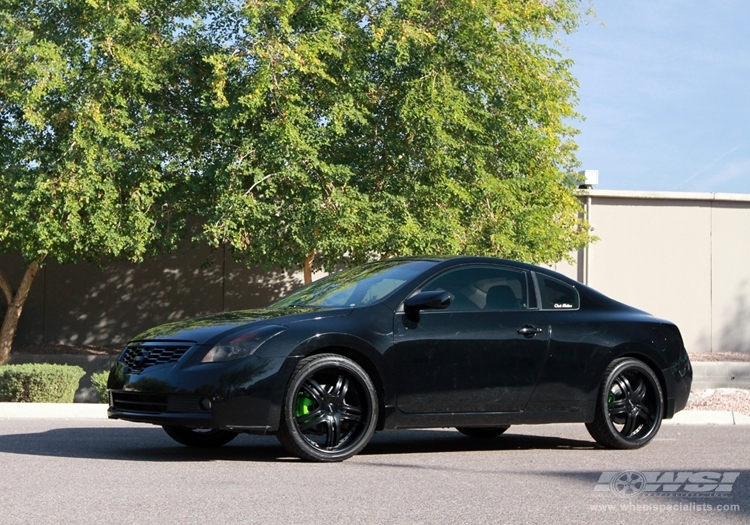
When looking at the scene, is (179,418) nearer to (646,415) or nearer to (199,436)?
(199,436)

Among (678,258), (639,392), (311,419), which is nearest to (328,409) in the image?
(311,419)

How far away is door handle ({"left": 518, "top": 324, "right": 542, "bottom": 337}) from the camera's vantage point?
8.94 meters

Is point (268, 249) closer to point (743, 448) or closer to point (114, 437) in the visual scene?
point (114, 437)

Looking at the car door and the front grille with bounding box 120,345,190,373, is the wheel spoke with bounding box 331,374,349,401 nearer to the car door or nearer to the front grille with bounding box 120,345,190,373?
the car door

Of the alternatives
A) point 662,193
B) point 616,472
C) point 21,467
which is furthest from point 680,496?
point 662,193

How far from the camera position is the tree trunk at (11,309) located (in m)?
21.3

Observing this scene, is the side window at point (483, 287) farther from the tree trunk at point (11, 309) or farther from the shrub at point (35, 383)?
the tree trunk at point (11, 309)

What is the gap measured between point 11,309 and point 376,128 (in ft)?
28.4

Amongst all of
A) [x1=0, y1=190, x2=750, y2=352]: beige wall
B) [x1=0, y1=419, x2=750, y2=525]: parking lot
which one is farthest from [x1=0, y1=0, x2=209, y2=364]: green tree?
[x1=0, y1=419, x2=750, y2=525]: parking lot

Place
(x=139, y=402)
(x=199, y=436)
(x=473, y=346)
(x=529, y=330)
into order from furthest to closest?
(x=199, y=436)
(x=529, y=330)
(x=473, y=346)
(x=139, y=402)

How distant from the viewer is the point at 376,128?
→ 61.2 feet

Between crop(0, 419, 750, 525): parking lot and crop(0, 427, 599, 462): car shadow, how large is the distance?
0.02m

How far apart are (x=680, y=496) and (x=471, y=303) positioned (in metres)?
2.75

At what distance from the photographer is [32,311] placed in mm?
23844
